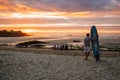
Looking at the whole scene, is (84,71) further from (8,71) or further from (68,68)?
(8,71)

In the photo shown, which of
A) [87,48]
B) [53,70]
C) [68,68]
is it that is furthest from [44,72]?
[87,48]

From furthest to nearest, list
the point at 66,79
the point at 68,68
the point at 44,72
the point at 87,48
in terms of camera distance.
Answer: the point at 87,48, the point at 68,68, the point at 44,72, the point at 66,79

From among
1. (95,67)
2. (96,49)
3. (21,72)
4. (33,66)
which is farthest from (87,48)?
(21,72)

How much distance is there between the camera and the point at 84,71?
53.5ft

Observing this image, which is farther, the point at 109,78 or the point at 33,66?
the point at 33,66

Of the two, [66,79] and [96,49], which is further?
[96,49]

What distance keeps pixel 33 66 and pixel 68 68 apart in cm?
260

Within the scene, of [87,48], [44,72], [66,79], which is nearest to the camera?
[66,79]

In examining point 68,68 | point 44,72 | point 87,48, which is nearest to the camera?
point 44,72

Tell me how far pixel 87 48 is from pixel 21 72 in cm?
702

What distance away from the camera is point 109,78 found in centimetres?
1433

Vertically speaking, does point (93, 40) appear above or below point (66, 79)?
above

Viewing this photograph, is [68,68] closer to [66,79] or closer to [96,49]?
[66,79]

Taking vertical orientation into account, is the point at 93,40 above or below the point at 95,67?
above
